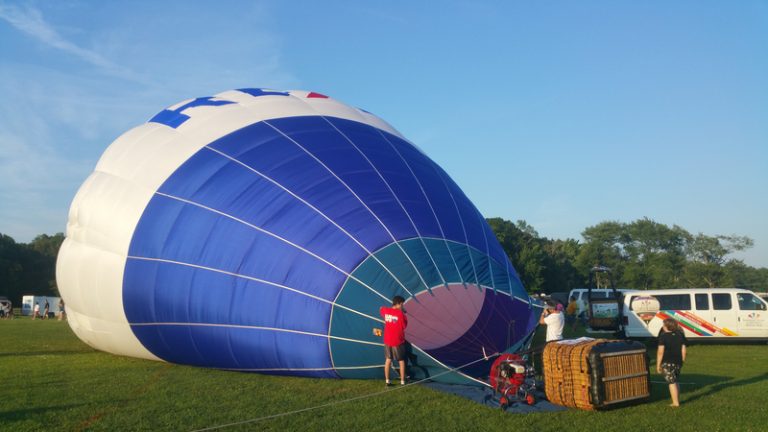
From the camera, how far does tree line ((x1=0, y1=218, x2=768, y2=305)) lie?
56.5 meters

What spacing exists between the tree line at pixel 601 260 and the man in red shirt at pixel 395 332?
50.1 metres

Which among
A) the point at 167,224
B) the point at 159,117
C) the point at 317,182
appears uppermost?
the point at 159,117

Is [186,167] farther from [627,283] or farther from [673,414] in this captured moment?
[627,283]

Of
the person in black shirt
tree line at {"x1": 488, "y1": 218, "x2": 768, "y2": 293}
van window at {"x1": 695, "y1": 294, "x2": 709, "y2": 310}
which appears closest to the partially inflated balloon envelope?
the person in black shirt

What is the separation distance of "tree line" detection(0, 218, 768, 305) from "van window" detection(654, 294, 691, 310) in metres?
40.7

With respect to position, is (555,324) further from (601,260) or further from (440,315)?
(601,260)

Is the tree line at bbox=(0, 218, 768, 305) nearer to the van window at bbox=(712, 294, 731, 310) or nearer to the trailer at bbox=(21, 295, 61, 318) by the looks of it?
the trailer at bbox=(21, 295, 61, 318)

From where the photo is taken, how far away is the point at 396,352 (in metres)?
7.07

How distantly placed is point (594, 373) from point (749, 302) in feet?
34.3

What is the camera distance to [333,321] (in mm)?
7281

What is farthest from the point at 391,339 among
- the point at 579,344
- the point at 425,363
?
the point at 579,344

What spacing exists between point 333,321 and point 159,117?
545cm

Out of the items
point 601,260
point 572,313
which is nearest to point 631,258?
point 601,260

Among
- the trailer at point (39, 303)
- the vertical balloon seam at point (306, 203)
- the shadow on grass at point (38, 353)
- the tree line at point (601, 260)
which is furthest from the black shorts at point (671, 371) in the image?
the tree line at point (601, 260)
